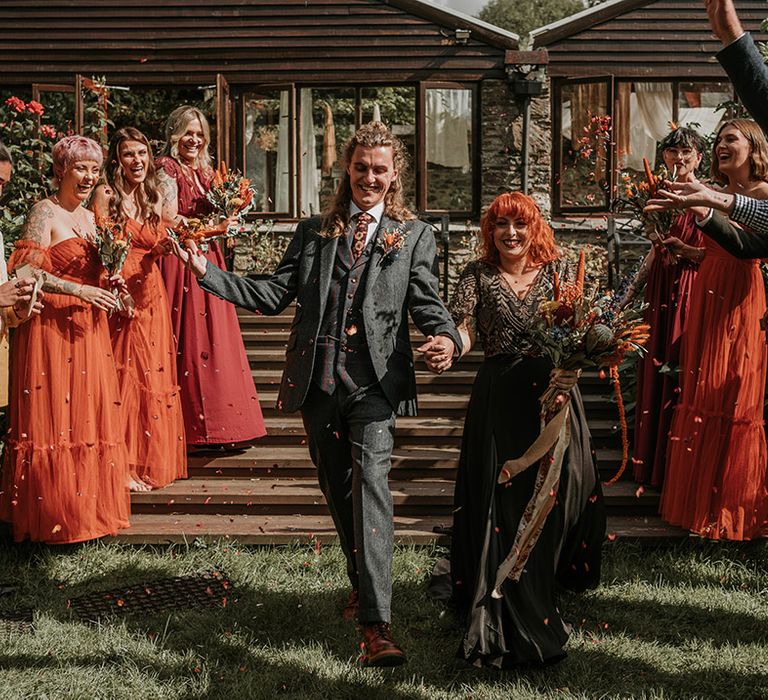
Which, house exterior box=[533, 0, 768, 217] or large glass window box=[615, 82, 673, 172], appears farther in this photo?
large glass window box=[615, 82, 673, 172]

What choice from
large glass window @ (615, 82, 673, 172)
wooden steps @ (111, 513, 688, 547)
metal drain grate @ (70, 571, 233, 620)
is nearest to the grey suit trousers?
metal drain grate @ (70, 571, 233, 620)

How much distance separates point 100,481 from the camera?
5332mm

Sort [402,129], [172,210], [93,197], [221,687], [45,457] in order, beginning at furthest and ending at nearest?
[402,129], [172,210], [93,197], [45,457], [221,687]

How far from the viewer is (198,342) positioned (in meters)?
6.35

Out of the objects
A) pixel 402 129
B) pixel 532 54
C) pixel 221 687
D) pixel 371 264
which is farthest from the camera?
pixel 402 129

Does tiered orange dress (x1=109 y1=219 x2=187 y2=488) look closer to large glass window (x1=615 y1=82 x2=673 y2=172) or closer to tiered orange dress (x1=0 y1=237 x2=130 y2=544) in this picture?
tiered orange dress (x1=0 y1=237 x2=130 y2=544)

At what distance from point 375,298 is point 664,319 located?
8.70ft

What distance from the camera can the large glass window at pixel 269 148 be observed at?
47.4ft

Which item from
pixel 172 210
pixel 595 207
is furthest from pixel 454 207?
pixel 172 210

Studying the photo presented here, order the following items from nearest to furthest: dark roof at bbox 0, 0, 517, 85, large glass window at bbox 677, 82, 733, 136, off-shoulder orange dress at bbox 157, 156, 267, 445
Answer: off-shoulder orange dress at bbox 157, 156, 267, 445, dark roof at bbox 0, 0, 517, 85, large glass window at bbox 677, 82, 733, 136

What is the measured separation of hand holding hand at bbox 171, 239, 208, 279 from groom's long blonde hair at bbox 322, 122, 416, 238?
1.78ft

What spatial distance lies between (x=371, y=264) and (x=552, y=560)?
1.50 meters

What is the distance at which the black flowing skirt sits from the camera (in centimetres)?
393

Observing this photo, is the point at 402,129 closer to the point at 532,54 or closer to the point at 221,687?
the point at 532,54
